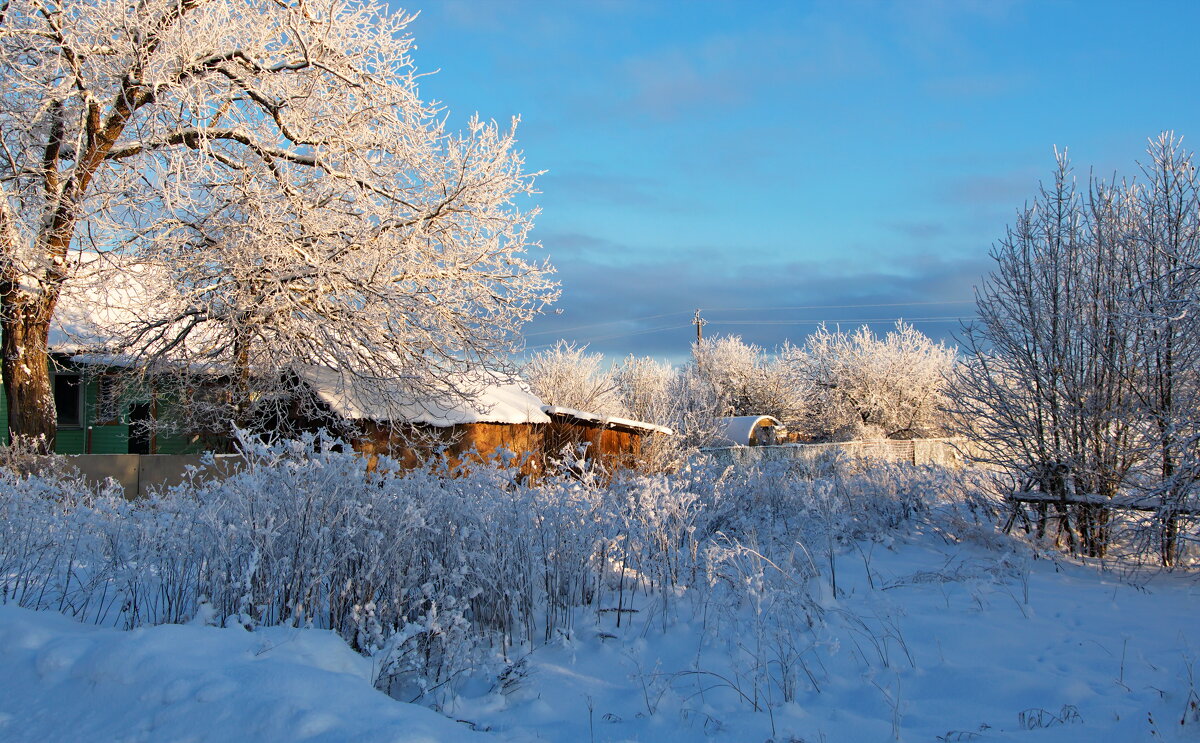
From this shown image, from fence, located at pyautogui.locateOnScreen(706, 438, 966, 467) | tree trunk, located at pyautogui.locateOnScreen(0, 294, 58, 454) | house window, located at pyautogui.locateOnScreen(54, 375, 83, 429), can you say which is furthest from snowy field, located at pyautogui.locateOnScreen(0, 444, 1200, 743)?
house window, located at pyautogui.locateOnScreen(54, 375, 83, 429)

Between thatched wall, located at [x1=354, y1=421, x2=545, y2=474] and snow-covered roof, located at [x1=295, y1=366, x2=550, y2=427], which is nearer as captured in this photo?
snow-covered roof, located at [x1=295, y1=366, x2=550, y2=427]

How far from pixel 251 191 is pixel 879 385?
30972mm

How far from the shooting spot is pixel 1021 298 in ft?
29.1

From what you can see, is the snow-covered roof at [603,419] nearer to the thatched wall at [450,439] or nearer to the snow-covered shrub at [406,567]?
the thatched wall at [450,439]

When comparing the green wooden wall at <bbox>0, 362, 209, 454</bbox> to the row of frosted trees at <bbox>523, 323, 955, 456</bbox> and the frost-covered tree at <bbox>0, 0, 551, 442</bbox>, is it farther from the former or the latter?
the row of frosted trees at <bbox>523, 323, 955, 456</bbox>

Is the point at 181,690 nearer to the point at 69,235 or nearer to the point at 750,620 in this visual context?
the point at 750,620

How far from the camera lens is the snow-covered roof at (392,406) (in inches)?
476

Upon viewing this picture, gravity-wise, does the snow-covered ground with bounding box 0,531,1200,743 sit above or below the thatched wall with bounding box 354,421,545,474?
below

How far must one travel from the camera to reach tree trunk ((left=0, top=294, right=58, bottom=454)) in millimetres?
10141

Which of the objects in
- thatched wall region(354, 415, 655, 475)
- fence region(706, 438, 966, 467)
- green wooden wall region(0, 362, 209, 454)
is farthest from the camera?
fence region(706, 438, 966, 467)

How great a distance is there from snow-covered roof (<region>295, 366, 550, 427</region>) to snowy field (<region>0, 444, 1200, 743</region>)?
23.8 ft

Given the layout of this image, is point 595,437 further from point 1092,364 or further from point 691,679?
point 691,679

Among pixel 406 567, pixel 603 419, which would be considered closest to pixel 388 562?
pixel 406 567

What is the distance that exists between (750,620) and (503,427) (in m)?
11.7
